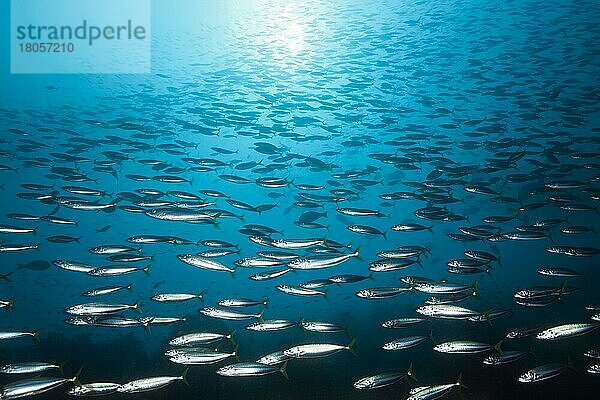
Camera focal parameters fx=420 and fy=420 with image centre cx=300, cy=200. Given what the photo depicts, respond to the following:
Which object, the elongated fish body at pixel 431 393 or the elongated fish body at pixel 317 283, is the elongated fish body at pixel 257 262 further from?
the elongated fish body at pixel 431 393

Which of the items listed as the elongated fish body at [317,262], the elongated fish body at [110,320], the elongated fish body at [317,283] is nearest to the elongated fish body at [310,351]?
the elongated fish body at [317,283]

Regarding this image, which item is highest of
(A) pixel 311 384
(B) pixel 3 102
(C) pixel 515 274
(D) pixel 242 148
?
(B) pixel 3 102

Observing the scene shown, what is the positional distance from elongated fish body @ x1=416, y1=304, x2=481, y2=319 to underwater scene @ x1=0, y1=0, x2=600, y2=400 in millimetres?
28

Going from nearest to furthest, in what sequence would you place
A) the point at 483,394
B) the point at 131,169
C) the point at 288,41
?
the point at 483,394
the point at 131,169
the point at 288,41

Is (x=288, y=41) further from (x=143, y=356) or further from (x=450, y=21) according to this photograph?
(x=143, y=356)

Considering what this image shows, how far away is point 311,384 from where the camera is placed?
8.71 metres

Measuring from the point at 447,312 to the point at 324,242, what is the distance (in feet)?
6.77

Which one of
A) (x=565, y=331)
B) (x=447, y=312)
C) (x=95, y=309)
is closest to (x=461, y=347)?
(x=447, y=312)

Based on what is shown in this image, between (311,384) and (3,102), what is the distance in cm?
2495

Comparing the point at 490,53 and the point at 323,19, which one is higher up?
the point at 323,19

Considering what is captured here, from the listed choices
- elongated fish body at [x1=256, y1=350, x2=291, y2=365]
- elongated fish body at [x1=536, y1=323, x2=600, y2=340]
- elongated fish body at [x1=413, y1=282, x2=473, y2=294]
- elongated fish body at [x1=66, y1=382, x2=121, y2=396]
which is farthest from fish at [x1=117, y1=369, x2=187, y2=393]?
elongated fish body at [x1=536, y1=323, x2=600, y2=340]

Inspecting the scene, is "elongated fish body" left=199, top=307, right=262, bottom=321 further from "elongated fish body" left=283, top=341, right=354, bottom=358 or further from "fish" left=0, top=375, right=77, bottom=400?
"fish" left=0, top=375, right=77, bottom=400

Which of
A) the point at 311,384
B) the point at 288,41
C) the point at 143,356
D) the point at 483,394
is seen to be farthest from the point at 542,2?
the point at 143,356

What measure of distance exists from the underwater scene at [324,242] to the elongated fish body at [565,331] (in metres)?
0.04
